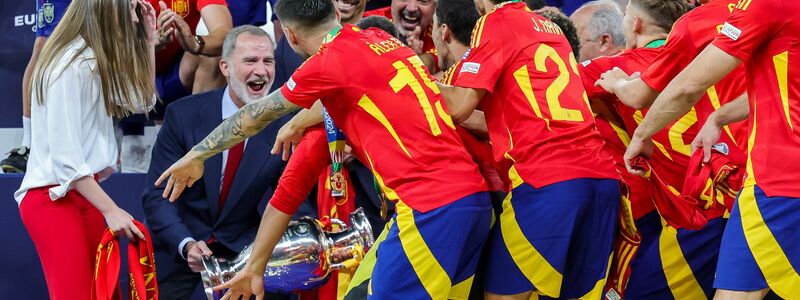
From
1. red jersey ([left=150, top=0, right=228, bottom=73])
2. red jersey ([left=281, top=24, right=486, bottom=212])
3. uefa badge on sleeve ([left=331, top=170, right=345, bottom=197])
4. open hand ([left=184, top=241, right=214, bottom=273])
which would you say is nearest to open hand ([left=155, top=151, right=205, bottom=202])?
red jersey ([left=281, top=24, right=486, bottom=212])

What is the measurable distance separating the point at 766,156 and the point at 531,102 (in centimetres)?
107

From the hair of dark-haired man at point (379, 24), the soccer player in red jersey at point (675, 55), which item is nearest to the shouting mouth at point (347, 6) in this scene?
the hair of dark-haired man at point (379, 24)

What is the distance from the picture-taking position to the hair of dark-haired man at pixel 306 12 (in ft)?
15.8

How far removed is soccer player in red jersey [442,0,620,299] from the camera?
4637mm

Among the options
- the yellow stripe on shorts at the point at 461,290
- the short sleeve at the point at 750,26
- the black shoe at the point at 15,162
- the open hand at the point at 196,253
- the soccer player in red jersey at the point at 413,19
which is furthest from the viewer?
the black shoe at the point at 15,162

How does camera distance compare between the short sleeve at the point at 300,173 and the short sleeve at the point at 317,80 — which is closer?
the short sleeve at the point at 317,80

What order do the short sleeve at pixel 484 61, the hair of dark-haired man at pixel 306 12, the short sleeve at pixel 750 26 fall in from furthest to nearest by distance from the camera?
the hair of dark-haired man at pixel 306 12, the short sleeve at pixel 484 61, the short sleeve at pixel 750 26

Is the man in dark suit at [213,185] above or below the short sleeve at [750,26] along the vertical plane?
below

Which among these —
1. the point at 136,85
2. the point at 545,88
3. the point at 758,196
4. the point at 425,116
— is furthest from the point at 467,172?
the point at 136,85

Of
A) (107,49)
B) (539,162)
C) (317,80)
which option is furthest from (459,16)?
(107,49)

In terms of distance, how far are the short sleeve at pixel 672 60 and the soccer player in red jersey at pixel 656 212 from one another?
2.61 ft

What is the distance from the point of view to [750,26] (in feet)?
12.8

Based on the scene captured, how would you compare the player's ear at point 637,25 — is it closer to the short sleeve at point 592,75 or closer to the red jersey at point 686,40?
the short sleeve at point 592,75

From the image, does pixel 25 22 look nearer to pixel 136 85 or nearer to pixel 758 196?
pixel 136 85
